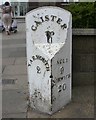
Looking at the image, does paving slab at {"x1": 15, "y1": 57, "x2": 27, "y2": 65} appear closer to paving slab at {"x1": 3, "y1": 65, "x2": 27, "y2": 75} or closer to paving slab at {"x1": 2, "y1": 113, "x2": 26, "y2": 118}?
paving slab at {"x1": 3, "y1": 65, "x2": 27, "y2": 75}

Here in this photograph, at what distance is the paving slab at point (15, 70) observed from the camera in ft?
28.6

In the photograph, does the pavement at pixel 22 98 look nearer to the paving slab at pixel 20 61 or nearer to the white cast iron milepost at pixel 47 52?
the paving slab at pixel 20 61

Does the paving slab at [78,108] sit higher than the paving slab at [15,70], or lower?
lower

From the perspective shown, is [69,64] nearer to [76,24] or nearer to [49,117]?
[49,117]

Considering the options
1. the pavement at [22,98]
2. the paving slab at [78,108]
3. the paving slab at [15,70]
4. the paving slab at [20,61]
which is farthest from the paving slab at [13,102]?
the paving slab at [20,61]

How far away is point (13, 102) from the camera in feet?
21.5

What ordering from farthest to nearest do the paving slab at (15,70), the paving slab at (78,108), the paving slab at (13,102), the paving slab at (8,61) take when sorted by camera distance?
the paving slab at (8,61) → the paving slab at (15,70) → the paving slab at (13,102) → the paving slab at (78,108)

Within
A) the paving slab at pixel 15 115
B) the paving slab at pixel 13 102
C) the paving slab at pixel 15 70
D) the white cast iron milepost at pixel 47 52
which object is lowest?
the paving slab at pixel 15 115

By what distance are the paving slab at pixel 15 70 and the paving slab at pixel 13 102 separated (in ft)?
5.16

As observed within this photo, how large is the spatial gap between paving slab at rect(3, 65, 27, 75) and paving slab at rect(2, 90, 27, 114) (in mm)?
1572

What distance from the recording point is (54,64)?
5.84 metres

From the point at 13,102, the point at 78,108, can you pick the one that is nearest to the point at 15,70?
the point at 13,102

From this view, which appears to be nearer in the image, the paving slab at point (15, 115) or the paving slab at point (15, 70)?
the paving slab at point (15, 115)

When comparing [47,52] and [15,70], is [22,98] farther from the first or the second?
[15,70]
